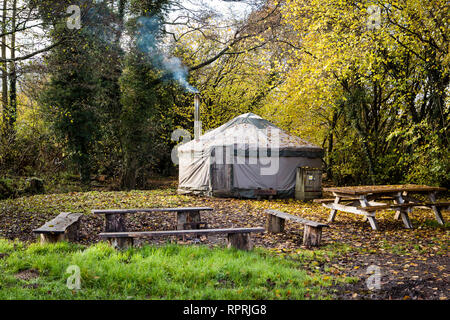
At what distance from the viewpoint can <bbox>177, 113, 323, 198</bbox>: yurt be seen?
10.7 m

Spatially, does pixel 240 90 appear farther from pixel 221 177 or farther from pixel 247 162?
pixel 221 177

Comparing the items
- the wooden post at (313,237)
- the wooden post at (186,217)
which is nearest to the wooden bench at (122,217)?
the wooden post at (186,217)

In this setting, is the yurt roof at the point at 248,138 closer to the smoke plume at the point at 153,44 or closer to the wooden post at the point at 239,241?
the smoke plume at the point at 153,44

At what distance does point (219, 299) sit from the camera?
9.20 ft

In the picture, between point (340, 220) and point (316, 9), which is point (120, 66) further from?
point (340, 220)

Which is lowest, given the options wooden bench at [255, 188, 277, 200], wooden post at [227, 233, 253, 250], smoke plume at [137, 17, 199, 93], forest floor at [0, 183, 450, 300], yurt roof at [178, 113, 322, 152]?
forest floor at [0, 183, 450, 300]

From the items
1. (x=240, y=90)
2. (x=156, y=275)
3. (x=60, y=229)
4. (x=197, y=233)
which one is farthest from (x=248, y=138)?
(x=156, y=275)

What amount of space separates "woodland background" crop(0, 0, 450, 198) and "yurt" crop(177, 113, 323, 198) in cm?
168

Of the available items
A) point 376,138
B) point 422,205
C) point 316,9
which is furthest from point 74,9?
point 376,138

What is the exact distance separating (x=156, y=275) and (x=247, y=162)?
768 cm

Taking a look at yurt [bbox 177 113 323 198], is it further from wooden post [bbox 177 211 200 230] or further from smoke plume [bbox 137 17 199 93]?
wooden post [bbox 177 211 200 230]

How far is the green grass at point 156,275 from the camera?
2.89 meters

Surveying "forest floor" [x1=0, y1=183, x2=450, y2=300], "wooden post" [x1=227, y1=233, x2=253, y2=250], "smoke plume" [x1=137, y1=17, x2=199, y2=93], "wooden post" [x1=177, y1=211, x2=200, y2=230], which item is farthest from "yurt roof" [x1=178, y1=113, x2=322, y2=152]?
"wooden post" [x1=227, y1=233, x2=253, y2=250]

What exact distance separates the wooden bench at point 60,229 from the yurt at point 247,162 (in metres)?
5.83
